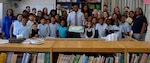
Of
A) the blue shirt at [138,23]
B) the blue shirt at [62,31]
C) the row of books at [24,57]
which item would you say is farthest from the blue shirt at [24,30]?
the row of books at [24,57]

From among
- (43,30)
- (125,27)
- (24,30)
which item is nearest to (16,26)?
(24,30)

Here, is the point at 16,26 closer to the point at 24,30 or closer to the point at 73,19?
the point at 24,30

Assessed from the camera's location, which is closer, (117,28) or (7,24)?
(117,28)

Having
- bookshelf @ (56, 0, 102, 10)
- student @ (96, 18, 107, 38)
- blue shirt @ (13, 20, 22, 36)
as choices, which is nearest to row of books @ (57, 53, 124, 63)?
blue shirt @ (13, 20, 22, 36)

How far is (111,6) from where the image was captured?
8.55 metres

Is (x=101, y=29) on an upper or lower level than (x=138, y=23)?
lower

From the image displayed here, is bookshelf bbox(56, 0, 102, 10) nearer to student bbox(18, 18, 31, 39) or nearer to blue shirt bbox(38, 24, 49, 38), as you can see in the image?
blue shirt bbox(38, 24, 49, 38)

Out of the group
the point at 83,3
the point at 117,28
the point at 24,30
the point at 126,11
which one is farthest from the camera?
the point at 83,3

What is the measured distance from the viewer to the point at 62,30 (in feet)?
21.2

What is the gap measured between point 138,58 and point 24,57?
3.13 feet

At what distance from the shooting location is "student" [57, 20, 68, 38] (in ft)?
21.2

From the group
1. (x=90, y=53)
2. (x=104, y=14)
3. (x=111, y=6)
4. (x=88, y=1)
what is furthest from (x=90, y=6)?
(x=90, y=53)

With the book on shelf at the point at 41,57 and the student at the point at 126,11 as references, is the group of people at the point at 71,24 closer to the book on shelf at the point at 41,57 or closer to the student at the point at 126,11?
the student at the point at 126,11

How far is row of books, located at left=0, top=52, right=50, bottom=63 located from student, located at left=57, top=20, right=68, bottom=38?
431 cm
